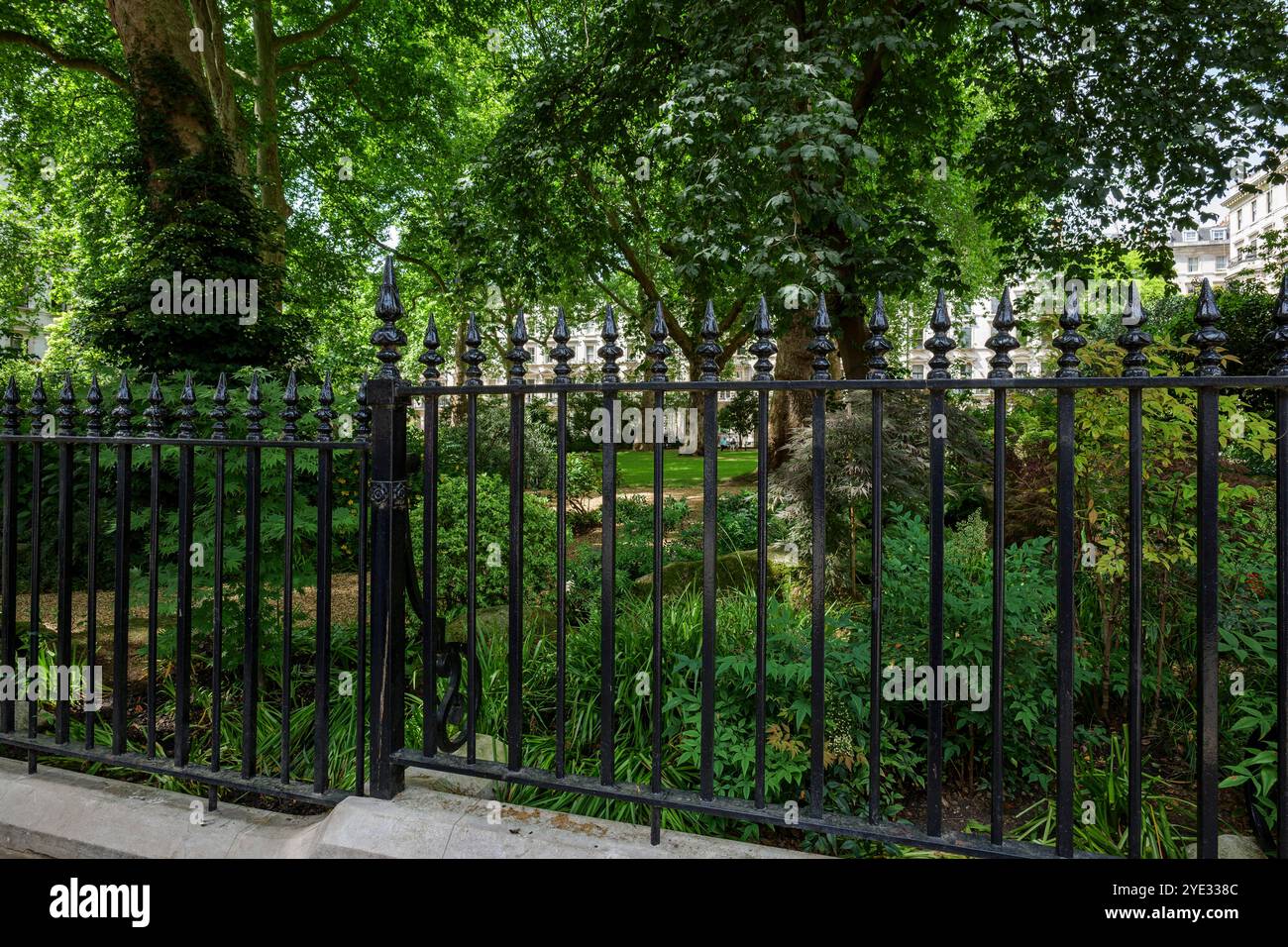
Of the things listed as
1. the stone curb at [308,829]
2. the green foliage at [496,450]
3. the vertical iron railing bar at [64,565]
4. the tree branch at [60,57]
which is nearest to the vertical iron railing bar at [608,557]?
the stone curb at [308,829]

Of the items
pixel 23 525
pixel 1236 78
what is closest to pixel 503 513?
pixel 23 525

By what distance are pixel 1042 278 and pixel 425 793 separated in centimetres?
983

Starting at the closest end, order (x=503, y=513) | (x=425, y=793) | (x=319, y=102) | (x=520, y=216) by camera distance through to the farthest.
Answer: (x=425, y=793), (x=503, y=513), (x=520, y=216), (x=319, y=102)

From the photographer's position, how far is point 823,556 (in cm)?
212

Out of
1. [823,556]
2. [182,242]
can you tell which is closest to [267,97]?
[182,242]

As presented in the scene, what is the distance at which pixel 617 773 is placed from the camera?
10.8 feet

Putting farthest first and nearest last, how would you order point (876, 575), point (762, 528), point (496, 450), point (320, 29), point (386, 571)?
point (320, 29)
point (496, 450)
point (386, 571)
point (762, 528)
point (876, 575)

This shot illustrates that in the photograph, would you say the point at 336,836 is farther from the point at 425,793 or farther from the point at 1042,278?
the point at 1042,278

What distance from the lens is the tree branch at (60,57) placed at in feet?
35.2

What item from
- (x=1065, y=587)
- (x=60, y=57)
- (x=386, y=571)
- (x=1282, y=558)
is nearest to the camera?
(x=1282, y=558)

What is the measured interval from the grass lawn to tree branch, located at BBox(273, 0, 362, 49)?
30.6 ft

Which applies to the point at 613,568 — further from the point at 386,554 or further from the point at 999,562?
the point at 999,562

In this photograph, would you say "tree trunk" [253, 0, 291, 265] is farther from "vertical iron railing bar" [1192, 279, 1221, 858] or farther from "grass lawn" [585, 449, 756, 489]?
"vertical iron railing bar" [1192, 279, 1221, 858]

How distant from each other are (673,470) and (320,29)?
11790 mm
